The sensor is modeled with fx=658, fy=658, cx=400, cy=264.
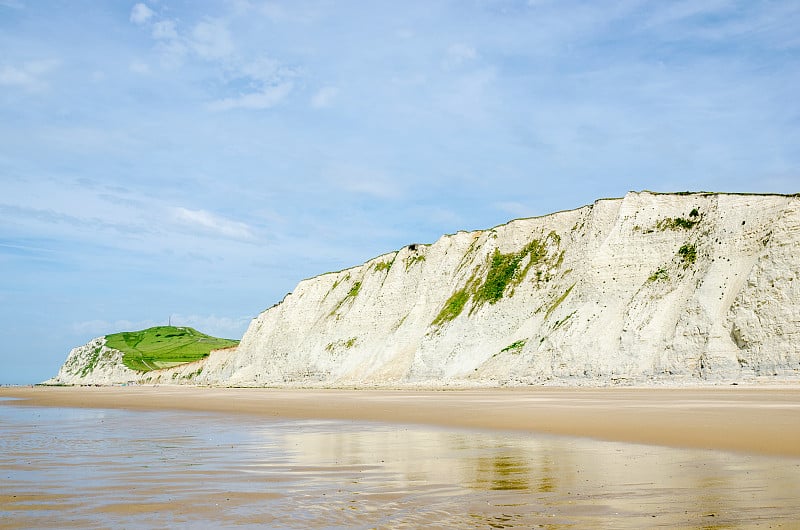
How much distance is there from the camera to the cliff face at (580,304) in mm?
37875

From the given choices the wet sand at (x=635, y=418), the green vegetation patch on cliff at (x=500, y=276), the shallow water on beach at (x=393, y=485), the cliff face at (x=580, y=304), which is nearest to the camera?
the shallow water on beach at (x=393, y=485)

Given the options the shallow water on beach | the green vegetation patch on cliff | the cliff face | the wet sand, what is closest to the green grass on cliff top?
the cliff face

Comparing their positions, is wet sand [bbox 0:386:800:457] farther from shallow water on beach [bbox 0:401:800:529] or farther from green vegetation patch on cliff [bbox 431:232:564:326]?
green vegetation patch on cliff [bbox 431:232:564:326]

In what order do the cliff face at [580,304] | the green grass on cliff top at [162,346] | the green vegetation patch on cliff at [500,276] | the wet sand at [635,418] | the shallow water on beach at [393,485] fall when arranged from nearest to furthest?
the shallow water on beach at [393,485]
the wet sand at [635,418]
the cliff face at [580,304]
the green vegetation patch on cliff at [500,276]
the green grass on cliff top at [162,346]

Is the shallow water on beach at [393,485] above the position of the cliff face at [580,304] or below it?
below

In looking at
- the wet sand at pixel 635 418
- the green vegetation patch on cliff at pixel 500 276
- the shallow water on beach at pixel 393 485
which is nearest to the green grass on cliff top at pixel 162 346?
the green vegetation patch on cliff at pixel 500 276

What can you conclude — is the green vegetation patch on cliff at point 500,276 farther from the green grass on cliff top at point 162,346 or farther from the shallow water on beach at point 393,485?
the green grass on cliff top at point 162,346

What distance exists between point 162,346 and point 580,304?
13190 cm

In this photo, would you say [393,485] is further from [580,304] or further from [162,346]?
[162,346]

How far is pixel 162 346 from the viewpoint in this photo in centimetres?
15862

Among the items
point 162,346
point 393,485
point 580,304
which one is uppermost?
point 162,346

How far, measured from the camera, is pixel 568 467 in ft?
32.1

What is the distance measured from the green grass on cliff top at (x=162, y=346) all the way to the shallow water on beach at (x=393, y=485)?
397 feet

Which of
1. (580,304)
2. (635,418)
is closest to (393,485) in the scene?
(635,418)
